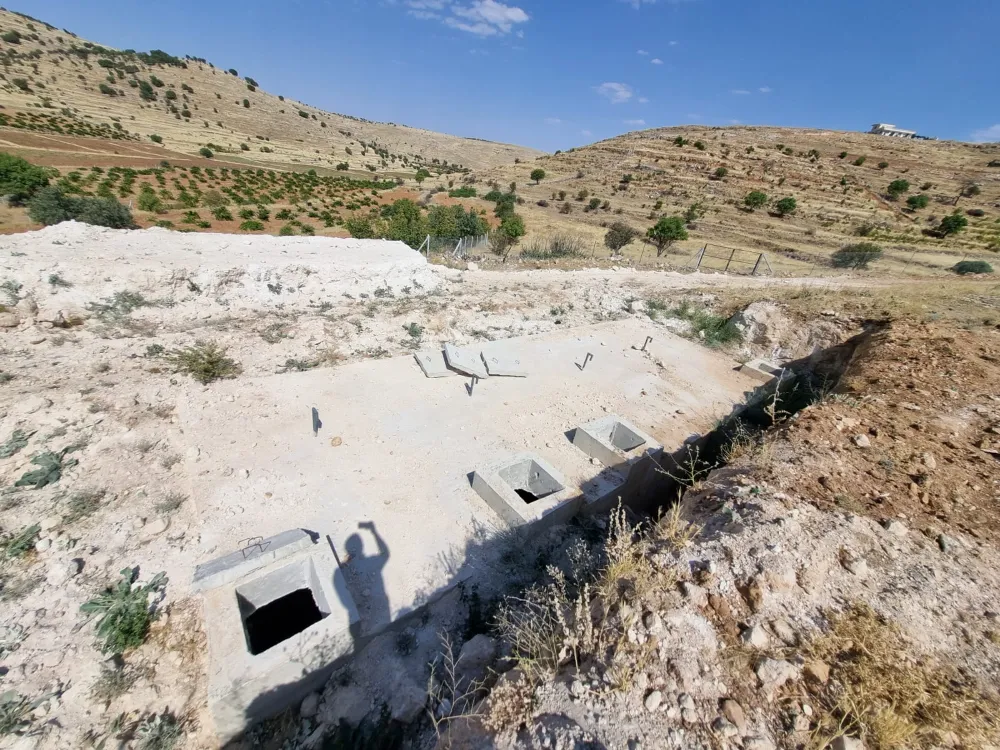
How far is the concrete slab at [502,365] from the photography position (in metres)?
8.52

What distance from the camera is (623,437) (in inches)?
284

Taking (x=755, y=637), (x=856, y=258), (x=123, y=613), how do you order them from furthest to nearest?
1. (x=856, y=258)
2. (x=123, y=613)
3. (x=755, y=637)

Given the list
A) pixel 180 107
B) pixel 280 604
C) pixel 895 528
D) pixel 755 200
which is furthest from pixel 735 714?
pixel 180 107

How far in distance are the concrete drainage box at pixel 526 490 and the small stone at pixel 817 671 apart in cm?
284

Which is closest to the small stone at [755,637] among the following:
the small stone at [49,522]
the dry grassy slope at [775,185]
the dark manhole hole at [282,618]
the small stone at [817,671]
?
the small stone at [817,671]

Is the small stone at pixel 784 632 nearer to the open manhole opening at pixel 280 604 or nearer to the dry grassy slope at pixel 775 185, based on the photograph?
the open manhole opening at pixel 280 604

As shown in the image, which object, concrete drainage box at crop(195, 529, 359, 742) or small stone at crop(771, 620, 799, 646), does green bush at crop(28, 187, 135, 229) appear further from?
small stone at crop(771, 620, 799, 646)

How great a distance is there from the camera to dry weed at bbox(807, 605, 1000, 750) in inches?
95.1

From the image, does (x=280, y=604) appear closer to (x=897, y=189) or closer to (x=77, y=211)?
(x=77, y=211)

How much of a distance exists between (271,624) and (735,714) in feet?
15.1

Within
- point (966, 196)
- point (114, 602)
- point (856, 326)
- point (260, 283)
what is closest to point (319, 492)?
point (114, 602)

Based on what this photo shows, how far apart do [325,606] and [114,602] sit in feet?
6.48

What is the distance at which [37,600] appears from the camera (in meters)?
3.81

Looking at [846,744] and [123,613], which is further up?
[846,744]
